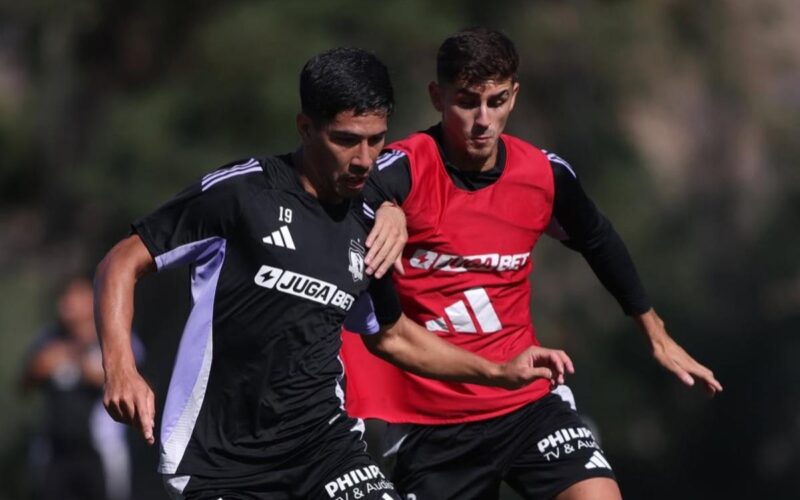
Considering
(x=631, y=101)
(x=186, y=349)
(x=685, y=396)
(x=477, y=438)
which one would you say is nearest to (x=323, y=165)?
(x=186, y=349)

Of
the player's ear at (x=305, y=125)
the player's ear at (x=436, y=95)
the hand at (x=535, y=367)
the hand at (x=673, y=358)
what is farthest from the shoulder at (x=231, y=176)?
the hand at (x=673, y=358)

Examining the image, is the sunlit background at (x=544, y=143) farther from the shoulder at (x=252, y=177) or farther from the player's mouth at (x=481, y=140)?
the shoulder at (x=252, y=177)

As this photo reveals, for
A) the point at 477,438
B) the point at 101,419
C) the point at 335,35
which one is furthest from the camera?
the point at 335,35

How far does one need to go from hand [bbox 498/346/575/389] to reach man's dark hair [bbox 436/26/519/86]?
1108 mm

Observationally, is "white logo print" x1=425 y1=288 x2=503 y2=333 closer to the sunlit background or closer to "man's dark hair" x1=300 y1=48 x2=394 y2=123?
"man's dark hair" x1=300 y1=48 x2=394 y2=123

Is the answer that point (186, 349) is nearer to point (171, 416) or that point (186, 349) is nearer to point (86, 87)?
point (171, 416)

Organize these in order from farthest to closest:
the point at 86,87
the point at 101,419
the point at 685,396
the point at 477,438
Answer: the point at 86,87 < the point at 685,396 < the point at 101,419 < the point at 477,438

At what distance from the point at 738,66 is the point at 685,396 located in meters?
6.29

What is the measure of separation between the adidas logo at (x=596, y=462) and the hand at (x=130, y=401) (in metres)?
1.74

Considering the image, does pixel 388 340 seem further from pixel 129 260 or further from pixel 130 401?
pixel 130 401

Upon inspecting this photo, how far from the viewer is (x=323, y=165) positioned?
15.7ft

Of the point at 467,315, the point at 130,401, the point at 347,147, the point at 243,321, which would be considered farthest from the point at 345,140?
the point at 467,315

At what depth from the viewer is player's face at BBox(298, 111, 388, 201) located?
473 cm

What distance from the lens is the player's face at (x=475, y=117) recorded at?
556 cm
